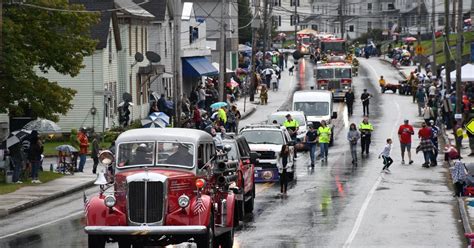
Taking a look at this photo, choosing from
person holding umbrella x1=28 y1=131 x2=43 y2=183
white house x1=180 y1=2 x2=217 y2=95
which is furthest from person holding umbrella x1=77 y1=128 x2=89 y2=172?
white house x1=180 y1=2 x2=217 y2=95

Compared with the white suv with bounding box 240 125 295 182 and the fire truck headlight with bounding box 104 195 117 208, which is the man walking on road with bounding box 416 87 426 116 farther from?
the fire truck headlight with bounding box 104 195 117 208

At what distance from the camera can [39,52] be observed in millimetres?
41500

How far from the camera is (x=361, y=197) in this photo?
34.5 meters

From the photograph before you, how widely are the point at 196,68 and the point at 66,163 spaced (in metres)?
33.5

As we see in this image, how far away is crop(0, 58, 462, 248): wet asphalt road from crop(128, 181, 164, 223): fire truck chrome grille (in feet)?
11.7

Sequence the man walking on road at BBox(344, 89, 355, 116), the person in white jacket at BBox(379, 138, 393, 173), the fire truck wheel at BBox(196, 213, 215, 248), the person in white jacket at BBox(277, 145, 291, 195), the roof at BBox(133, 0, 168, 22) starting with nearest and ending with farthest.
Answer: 1. the fire truck wheel at BBox(196, 213, 215, 248)
2. the person in white jacket at BBox(277, 145, 291, 195)
3. the person in white jacket at BBox(379, 138, 393, 173)
4. the man walking on road at BBox(344, 89, 355, 116)
5. the roof at BBox(133, 0, 168, 22)

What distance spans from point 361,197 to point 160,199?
46.8ft

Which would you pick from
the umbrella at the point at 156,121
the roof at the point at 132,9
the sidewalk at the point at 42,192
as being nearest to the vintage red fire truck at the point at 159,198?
the sidewalk at the point at 42,192

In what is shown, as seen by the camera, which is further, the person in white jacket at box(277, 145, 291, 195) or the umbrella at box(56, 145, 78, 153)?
the umbrella at box(56, 145, 78, 153)

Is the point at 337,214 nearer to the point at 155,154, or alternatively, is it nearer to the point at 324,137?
the point at 155,154

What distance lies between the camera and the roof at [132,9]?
212 ft

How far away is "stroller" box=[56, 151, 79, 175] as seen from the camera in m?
43.6

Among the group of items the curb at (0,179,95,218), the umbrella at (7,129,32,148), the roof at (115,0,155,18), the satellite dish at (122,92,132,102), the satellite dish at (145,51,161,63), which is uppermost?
the roof at (115,0,155,18)

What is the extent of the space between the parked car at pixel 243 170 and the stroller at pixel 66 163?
1262 cm
